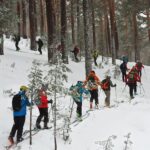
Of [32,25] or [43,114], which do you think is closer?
[43,114]

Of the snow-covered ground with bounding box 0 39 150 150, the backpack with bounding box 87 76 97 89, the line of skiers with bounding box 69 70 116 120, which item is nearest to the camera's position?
the snow-covered ground with bounding box 0 39 150 150

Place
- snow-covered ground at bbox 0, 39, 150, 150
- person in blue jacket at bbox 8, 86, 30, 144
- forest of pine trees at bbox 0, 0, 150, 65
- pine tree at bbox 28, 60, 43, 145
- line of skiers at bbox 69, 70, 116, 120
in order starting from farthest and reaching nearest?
forest of pine trees at bbox 0, 0, 150, 65 < line of skiers at bbox 69, 70, 116, 120 < person in blue jacket at bbox 8, 86, 30, 144 < snow-covered ground at bbox 0, 39, 150, 150 < pine tree at bbox 28, 60, 43, 145

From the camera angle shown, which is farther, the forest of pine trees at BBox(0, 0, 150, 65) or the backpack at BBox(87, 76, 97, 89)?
the forest of pine trees at BBox(0, 0, 150, 65)

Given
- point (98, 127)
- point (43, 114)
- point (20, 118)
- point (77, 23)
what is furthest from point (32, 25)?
point (20, 118)

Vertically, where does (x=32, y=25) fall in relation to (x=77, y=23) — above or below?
below

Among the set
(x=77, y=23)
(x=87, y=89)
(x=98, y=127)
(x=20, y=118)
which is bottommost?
(x=98, y=127)

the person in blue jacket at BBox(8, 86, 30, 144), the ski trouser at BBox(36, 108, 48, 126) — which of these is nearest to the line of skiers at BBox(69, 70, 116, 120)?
the ski trouser at BBox(36, 108, 48, 126)

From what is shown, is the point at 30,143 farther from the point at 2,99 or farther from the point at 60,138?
the point at 2,99

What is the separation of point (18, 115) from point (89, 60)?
8610mm

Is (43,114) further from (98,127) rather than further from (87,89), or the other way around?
(87,89)

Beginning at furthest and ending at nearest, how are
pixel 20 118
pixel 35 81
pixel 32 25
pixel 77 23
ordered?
1. pixel 77 23
2. pixel 32 25
3. pixel 20 118
4. pixel 35 81

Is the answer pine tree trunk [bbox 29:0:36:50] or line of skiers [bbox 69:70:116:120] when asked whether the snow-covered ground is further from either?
pine tree trunk [bbox 29:0:36:50]

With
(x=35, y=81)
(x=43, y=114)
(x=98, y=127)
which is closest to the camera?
Result: (x=35, y=81)

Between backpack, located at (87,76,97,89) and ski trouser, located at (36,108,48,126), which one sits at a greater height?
backpack, located at (87,76,97,89)
